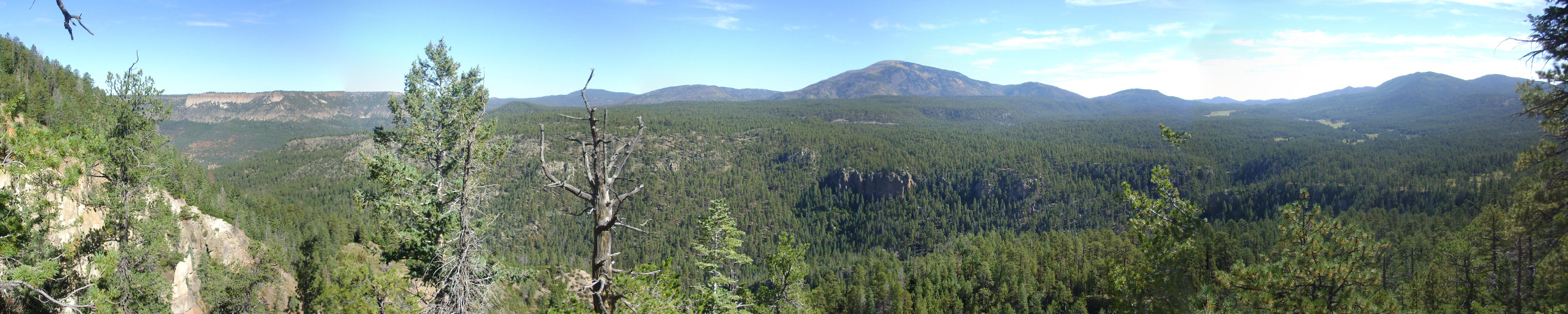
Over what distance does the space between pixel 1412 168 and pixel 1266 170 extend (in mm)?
28460

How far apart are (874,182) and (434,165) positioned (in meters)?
161

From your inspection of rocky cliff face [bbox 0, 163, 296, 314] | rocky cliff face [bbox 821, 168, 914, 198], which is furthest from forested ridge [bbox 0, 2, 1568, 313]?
rocky cliff face [bbox 821, 168, 914, 198]

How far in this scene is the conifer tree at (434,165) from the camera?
1273cm

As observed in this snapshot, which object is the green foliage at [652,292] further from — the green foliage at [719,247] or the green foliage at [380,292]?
the green foliage at [719,247]

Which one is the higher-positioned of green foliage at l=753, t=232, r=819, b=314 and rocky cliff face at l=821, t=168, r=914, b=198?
green foliage at l=753, t=232, r=819, b=314

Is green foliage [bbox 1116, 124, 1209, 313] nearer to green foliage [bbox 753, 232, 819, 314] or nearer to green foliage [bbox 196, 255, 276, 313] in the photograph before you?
green foliage [bbox 753, 232, 819, 314]

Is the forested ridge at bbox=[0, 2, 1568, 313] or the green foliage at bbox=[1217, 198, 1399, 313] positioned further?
the green foliage at bbox=[1217, 198, 1399, 313]

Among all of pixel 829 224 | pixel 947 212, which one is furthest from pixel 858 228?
pixel 947 212

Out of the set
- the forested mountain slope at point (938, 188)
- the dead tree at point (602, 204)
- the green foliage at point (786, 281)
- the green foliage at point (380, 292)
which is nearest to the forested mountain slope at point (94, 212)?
the green foliage at point (380, 292)

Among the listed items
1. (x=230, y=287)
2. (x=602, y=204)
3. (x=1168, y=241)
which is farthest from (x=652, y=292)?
(x=230, y=287)

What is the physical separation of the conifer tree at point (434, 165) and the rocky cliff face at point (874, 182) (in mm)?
157168

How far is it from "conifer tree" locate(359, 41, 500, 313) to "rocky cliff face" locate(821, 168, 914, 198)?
516ft

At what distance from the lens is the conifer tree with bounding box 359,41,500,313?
12.7 m

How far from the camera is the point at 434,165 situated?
14.2m
